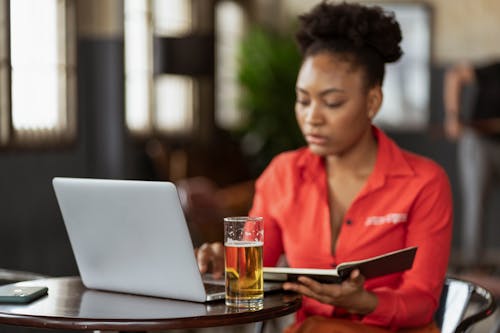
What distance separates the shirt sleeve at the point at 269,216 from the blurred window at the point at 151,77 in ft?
13.3

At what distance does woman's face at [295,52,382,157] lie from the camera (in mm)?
2361

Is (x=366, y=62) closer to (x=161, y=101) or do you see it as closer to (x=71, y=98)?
(x=71, y=98)

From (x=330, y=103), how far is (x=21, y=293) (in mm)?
861

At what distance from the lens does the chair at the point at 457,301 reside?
226cm

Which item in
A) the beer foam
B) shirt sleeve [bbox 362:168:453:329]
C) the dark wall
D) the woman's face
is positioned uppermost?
the woman's face

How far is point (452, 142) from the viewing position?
345 inches

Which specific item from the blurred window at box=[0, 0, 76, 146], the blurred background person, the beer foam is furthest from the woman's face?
the blurred background person

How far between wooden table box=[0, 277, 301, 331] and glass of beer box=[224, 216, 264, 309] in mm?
36

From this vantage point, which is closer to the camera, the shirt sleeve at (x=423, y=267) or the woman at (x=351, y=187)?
the shirt sleeve at (x=423, y=267)

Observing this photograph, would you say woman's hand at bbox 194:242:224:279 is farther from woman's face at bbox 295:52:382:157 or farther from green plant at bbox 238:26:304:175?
green plant at bbox 238:26:304:175

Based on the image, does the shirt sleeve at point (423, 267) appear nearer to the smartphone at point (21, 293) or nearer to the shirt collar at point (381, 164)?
the shirt collar at point (381, 164)

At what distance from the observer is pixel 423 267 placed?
2256 millimetres

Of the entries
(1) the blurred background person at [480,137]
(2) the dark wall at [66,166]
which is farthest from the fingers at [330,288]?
(1) the blurred background person at [480,137]

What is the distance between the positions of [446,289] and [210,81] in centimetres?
617
